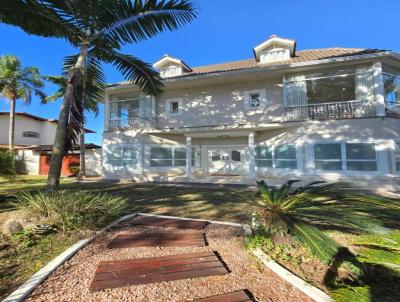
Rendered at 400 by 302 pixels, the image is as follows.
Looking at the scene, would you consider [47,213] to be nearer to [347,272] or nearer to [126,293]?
[126,293]

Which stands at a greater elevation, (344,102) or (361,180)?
(344,102)

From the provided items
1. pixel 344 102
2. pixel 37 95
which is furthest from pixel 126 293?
pixel 37 95

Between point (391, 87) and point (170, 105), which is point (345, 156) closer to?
point (391, 87)

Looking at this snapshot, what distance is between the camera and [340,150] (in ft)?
41.8

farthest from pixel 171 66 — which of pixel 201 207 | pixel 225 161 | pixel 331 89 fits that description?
pixel 201 207

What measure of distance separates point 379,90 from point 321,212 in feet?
39.7

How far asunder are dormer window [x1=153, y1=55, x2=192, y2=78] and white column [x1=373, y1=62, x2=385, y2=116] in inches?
477

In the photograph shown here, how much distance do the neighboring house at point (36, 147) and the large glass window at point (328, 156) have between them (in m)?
17.4

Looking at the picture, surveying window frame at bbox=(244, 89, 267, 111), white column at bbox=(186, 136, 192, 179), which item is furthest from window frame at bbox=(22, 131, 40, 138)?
window frame at bbox=(244, 89, 267, 111)

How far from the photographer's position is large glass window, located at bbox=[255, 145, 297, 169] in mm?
13969

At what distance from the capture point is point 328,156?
13000 millimetres

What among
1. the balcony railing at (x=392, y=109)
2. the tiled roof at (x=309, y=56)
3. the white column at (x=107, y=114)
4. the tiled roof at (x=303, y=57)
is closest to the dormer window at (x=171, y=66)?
the tiled roof at (x=303, y=57)

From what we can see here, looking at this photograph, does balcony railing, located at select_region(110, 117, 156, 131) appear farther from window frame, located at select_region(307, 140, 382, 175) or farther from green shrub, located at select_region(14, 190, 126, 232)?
green shrub, located at select_region(14, 190, 126, 232)

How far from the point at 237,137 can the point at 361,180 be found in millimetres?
7591
